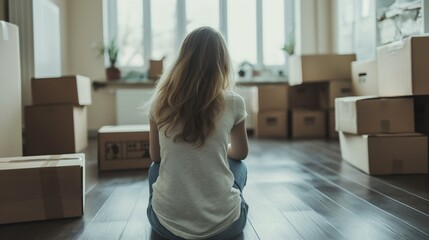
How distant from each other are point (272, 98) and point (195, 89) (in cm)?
361

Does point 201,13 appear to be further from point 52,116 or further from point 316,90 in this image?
point 52,116

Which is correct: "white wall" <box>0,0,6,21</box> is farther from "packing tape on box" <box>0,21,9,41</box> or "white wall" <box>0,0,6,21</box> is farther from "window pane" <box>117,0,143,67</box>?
"window pane" <box>117,0,143,67</box>

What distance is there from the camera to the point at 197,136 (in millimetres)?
1226

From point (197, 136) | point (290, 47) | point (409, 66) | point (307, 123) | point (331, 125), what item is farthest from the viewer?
point (290, 47)

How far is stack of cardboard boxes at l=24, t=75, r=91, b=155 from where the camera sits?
130 inches

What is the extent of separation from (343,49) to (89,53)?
10.1 feet

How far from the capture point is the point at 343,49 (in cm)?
491

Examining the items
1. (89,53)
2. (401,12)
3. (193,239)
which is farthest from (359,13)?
(193,239)

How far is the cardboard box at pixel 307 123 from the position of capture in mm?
4633

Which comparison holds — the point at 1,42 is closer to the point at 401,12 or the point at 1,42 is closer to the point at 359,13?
the point at 401,12

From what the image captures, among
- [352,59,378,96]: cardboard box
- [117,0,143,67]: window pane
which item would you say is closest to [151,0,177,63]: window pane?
[117,0,143,67]: window pane

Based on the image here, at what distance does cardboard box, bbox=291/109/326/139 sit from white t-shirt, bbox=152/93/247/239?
3.45 metres

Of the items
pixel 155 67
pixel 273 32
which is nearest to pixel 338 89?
pixel 273 32

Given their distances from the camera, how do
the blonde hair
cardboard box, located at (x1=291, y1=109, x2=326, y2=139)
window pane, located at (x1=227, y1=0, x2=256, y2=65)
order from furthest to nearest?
window pane, located at (x1=227, y1=0, x2=256, y2=65)
cardboard box, located at (x1=291, y1=109, x2=326, y2=139)
the blonde hair
